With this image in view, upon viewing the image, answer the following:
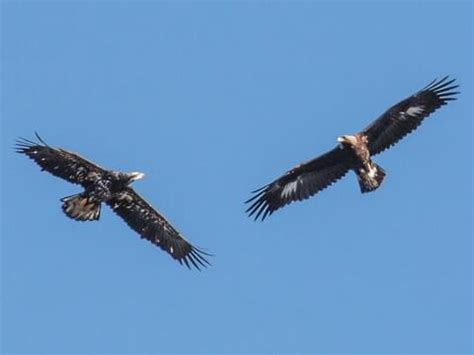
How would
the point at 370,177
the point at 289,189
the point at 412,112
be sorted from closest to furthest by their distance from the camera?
the point at 370,177, the point at 412,112, the point at 289,189

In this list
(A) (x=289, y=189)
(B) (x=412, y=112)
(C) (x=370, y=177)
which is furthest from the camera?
(A) (x=289, y=189)

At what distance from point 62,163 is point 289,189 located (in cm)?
348

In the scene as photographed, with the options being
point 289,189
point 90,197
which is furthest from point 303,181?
point 90,197

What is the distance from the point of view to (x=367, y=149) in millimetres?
26109

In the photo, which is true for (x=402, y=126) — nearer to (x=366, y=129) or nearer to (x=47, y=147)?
(x=366, y=129)

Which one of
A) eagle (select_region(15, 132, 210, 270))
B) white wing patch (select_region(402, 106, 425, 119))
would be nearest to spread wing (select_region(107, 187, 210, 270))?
eagle (select_region(15, 132, 210, 270))

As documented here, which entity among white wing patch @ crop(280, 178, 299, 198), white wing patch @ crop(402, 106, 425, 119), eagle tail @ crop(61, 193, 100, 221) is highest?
white wing patch @ crop(402, 106, 425, 119)

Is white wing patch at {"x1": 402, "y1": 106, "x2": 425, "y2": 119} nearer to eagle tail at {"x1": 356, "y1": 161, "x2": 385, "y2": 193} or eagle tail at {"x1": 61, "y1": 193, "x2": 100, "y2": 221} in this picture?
eagle tail at {"x1": 356, "y1": 161, "x2": 385, "y2": 193}

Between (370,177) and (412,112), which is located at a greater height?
(412,112)

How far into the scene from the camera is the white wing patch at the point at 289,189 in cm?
2689

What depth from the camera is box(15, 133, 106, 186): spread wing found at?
25844mm

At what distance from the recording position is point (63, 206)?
2616 cm

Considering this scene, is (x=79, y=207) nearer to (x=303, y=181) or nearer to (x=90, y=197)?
(x=90, y=197)

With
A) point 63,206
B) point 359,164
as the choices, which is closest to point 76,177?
point 63,206
